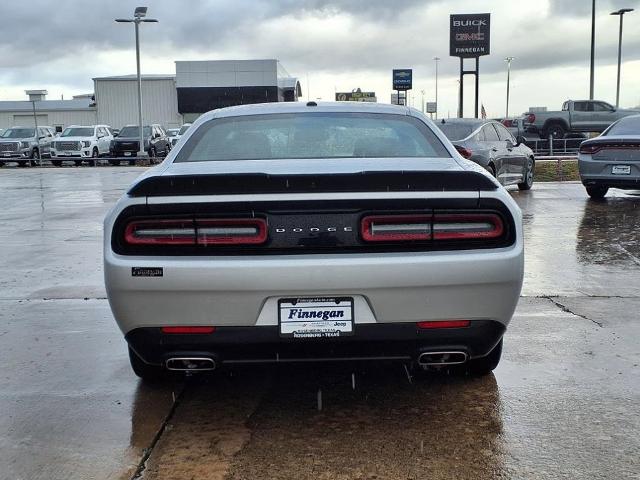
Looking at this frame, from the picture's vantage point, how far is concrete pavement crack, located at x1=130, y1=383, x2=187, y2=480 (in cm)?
316

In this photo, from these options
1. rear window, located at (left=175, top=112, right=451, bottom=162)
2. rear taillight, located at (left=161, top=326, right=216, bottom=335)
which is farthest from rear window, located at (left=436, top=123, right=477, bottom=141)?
rear taillight, located at (left=161, top=326, right=216, bottom=335)

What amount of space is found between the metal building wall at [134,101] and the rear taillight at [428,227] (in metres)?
55.5

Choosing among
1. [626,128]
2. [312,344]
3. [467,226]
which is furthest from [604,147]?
[312,344]

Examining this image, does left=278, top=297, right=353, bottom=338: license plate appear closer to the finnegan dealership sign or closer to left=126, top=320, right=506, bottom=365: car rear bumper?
left=126, top=320, right=506, bottom=365: car rear bumper

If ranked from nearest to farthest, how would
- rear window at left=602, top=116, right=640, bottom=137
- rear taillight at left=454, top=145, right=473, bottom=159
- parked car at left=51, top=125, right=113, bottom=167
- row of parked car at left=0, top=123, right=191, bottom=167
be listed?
1. rear taillight at left=454, top=145, right=473, bottom=159
2. rear window at left=602, top=116, right=640, bottom=137
3. parked car at left=51, top=125, right=113, bottom=167
4. row of parked car at left=0, top=123, right=191, bottom=167

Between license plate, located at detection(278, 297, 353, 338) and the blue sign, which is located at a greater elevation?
the blue sign

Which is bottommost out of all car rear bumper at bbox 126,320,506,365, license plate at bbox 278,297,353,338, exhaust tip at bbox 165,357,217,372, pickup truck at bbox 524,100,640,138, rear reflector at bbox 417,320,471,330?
exhaust tip at bbox 165,357,217,372

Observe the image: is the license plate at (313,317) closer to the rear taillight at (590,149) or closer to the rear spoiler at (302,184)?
the rear spoiler at (302,184)

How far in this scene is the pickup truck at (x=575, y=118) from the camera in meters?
29.6

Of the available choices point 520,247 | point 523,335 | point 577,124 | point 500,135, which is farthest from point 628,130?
point 577,124

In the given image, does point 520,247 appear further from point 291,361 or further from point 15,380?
point 15,380

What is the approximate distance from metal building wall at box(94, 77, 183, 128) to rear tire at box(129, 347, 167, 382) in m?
54.6

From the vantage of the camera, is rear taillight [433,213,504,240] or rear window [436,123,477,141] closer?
rear taillight [433,213,504,240]

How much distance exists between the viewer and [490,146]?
13742 millimetres
